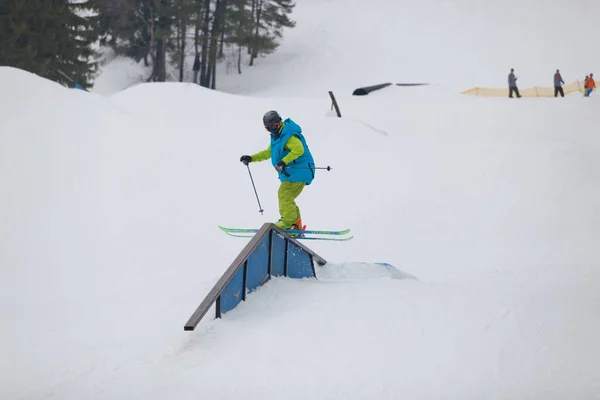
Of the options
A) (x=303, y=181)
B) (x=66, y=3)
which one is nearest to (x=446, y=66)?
(x=66, y=3)

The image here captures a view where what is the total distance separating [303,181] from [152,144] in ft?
24.9

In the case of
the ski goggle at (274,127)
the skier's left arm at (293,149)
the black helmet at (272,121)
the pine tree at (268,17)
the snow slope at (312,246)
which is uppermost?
the pine tree at (268,17)

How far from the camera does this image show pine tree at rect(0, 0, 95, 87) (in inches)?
963

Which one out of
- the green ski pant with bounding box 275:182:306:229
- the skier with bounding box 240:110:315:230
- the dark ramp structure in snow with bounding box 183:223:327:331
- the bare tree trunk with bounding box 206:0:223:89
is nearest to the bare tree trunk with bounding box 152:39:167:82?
the bare tree trunk with bounding box 206:0:223:89

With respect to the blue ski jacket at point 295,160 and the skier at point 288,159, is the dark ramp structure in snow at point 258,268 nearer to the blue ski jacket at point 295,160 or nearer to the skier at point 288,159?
the skier at point 288,159

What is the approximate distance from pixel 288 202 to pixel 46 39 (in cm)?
2260

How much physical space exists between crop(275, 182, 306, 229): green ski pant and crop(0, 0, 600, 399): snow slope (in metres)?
0.93

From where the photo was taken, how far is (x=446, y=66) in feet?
111

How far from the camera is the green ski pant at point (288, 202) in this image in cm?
788

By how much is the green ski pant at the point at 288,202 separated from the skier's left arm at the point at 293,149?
49cm

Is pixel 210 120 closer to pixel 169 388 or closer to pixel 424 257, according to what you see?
pixel 424 257

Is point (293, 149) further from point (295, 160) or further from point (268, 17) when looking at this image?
point (268, 17)

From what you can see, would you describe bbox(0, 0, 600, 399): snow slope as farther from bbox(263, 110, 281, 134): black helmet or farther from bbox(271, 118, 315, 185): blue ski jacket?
bbox(263, 110, 281, 134): black helmet

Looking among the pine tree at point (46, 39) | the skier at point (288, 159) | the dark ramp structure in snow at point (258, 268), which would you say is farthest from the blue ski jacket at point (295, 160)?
the pine tree at point (46, 39)
